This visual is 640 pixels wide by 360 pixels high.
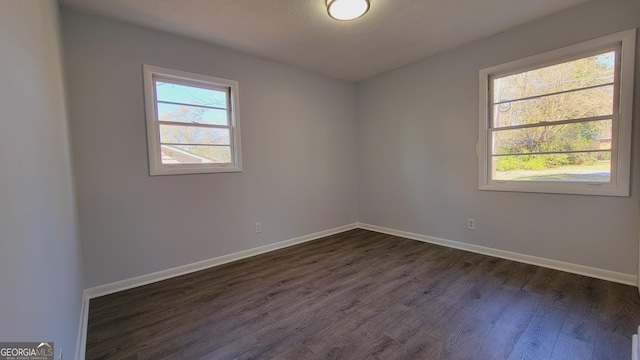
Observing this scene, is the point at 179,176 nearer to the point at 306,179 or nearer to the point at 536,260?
the point at 306,179

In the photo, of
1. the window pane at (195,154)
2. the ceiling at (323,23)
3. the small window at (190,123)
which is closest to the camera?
the ceiling at (323,23)

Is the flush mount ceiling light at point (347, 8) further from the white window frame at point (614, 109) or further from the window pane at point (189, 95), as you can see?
the white window frame at point (614, 109)

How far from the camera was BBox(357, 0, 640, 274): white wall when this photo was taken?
8.00 feet

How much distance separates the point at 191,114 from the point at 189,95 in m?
0.21

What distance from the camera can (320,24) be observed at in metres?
2.64

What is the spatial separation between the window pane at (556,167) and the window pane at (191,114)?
331 centimetres

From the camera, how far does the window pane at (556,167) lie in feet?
8.19

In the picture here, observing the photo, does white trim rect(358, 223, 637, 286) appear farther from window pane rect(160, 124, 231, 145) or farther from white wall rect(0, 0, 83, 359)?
white wall rect(0, 0, 83, 359)

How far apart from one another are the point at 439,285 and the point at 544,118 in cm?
206

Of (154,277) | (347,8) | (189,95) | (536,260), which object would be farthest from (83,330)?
(536,260)

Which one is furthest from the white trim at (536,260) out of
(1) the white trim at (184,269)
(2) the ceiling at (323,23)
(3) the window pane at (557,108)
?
(2) the ceiling at (323,23)

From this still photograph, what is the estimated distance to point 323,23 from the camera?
262cm

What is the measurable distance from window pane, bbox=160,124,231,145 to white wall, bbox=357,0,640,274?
7.80 ft

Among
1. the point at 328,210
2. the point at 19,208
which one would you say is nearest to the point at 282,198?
the point at 328,210
